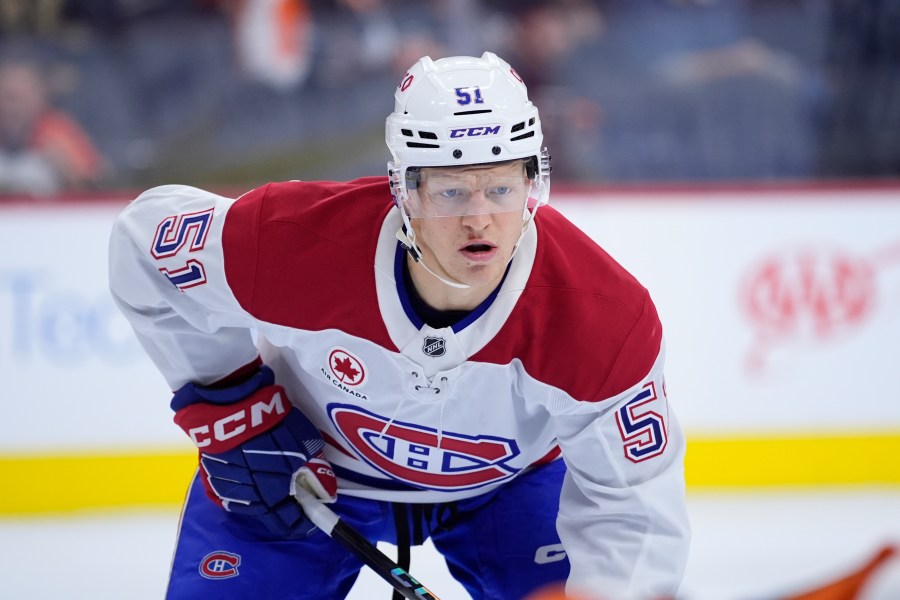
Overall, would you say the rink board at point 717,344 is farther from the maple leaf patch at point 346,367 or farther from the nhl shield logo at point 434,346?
the nhl shield logo at point 434,346

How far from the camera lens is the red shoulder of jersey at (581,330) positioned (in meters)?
1.76

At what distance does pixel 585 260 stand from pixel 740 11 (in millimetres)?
2371

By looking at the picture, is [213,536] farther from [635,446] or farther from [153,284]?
[635,446]

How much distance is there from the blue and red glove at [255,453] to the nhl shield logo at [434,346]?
15.5 inches

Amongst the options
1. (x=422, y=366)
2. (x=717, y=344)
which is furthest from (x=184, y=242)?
(x=717, y=344)

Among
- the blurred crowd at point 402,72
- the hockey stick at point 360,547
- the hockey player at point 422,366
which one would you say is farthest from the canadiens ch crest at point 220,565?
the blurred crowd at point 402,72

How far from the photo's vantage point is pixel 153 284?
6.70 ft

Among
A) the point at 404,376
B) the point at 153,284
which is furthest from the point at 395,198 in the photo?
the point at 153,284

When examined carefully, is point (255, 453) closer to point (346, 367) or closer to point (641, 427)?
point (346, 367)

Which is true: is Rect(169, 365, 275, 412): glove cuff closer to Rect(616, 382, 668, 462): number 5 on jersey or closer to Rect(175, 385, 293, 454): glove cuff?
Rect(175, 385, 293, 454): glove cuff

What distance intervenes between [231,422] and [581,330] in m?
0.71

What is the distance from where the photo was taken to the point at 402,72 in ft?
13.1

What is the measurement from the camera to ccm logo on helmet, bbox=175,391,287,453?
81.1 inches

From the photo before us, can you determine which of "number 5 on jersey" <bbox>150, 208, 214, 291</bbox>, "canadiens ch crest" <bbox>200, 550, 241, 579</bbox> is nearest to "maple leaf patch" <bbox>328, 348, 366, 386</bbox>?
"number 5 on jersey" <bbox>150, 208, 214, 291</bbox>
